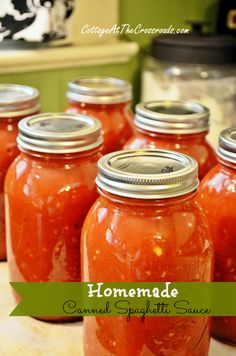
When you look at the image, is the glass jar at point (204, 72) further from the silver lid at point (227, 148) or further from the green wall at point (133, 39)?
the silver lid at point (227, 148)

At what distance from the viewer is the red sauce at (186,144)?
726 mm

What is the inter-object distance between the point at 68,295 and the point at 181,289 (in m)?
0.17

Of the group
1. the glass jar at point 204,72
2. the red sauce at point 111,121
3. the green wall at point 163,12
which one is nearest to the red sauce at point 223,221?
the red sauce at point 111,121

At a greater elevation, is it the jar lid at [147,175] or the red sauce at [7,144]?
the jar lid at [147,175]

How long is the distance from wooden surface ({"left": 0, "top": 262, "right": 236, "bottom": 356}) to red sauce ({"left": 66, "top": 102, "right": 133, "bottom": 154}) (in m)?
0.29

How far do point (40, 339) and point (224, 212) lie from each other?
260 millimetres

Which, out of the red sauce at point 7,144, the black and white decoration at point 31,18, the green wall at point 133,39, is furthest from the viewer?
the green wall at point 133,39

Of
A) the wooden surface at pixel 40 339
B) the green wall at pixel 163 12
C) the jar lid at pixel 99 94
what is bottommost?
the wooden surface at pixel 40 339

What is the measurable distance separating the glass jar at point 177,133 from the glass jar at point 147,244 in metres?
0.13

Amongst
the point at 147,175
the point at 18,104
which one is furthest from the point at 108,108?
the point at 147,175

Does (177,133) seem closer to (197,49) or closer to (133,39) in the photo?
(197,49)

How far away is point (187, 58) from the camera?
113 centimetres

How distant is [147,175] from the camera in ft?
1.75

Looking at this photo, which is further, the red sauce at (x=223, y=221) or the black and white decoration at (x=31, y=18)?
the black and white decoration at (x=31, y=18)
